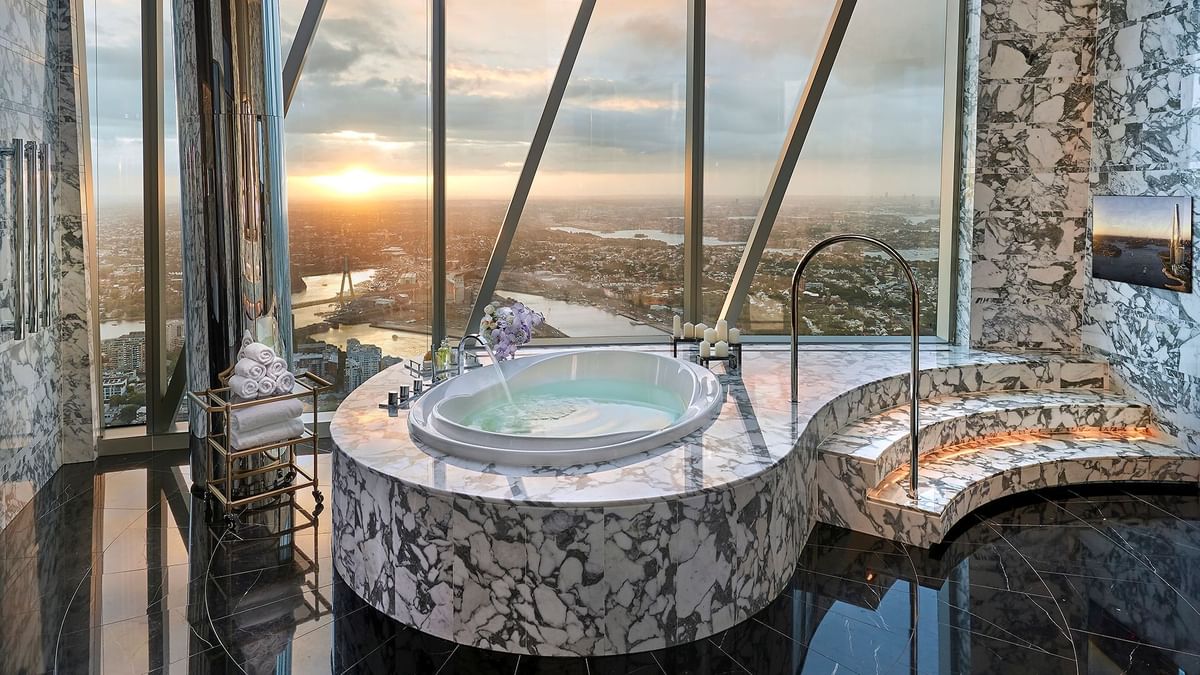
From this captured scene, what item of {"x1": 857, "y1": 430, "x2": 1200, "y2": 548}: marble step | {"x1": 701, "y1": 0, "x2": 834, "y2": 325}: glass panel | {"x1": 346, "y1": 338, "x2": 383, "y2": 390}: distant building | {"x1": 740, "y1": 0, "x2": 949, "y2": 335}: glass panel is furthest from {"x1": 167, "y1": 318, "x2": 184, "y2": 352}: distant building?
{"x1": 857, "y1": 430, "x2": 1200, "y2": 548}: marble step

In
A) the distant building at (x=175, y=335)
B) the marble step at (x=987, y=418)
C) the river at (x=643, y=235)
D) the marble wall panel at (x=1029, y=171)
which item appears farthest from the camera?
the river at (x=643, y=235)

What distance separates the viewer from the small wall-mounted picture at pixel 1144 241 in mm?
4141

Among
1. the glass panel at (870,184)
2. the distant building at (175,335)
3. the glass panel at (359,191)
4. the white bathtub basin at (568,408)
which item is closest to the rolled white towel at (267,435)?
the white bathtub basin at (568,408)

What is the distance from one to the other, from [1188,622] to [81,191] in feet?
17.1

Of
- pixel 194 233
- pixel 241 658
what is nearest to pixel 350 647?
pixel 241 658

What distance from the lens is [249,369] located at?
3.58 m

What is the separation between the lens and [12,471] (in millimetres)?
3666

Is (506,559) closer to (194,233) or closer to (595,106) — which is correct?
(194,233)

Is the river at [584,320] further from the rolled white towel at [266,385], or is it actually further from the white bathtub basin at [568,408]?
the rolled white towel at [266,385]

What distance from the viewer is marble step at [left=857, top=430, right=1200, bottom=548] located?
11.3 feet

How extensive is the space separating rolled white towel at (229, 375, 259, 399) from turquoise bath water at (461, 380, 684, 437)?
92cm

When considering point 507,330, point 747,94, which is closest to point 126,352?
point 507,330

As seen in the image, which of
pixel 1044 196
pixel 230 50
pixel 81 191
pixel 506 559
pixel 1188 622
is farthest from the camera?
pixel 1044 196

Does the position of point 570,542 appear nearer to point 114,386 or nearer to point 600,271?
point 600,271
